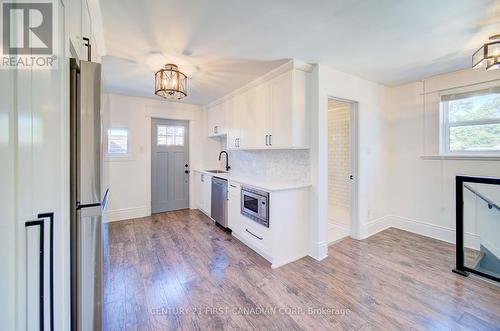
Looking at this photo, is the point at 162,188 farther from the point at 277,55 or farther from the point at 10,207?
the point at 10,207

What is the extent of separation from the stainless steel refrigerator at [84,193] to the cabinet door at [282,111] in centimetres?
210

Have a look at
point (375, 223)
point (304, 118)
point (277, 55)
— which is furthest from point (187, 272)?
point (375, 223)

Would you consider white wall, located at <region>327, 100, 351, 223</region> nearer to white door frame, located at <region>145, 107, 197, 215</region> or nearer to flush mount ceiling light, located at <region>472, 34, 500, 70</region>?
flush mount ceiling light, located at <region>472, 34, 500, 70</region>

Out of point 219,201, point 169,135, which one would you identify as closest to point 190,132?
point 169,135

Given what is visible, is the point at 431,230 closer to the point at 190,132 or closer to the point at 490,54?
the point at 490,54

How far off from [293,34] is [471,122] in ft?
9.68

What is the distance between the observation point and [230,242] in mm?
3303

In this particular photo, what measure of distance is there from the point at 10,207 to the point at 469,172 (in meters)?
4.50

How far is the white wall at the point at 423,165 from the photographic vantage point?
312 centimetres

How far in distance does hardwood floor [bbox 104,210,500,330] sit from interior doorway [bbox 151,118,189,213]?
171 cm

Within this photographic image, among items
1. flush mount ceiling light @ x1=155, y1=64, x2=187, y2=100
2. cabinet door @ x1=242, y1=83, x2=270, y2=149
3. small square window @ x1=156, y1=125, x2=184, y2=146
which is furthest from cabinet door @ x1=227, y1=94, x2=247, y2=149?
small square window @ x1=156, y1=125, x2=184, y2=146

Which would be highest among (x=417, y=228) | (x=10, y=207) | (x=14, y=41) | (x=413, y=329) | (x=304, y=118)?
(x=304, y=118)

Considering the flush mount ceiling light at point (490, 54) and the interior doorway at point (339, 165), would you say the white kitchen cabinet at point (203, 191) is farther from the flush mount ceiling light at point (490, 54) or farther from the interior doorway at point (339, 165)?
the flush mount ceiling light at point (490, 54)

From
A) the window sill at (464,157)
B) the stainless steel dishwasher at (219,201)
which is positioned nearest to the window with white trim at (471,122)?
the window sill at (464,157)
